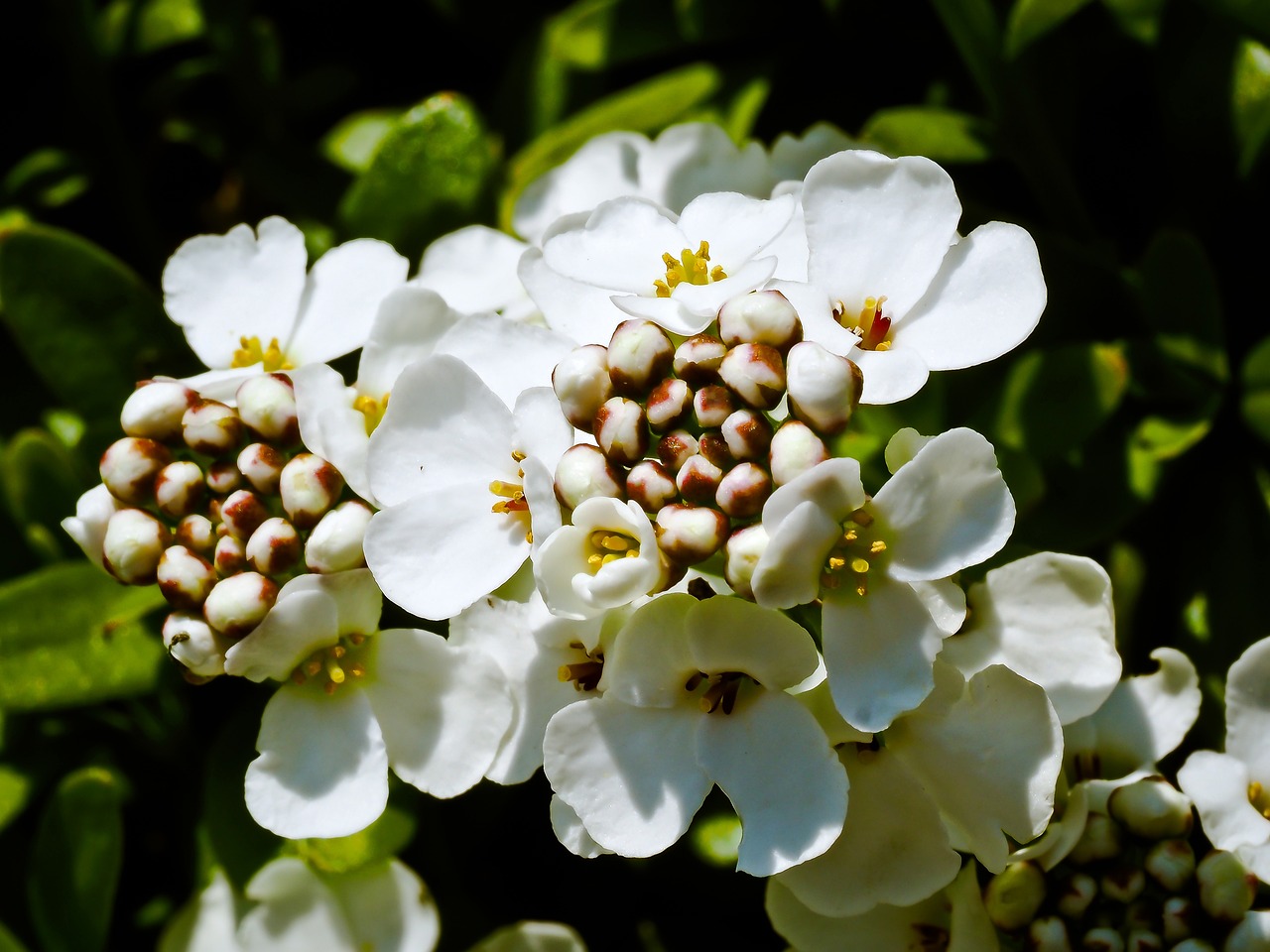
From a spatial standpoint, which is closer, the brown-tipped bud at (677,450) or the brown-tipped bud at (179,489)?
the brown-tipped bud at (677,450)

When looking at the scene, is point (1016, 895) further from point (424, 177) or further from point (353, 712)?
point (424, 177)

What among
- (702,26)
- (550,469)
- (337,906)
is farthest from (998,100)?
(337,906)

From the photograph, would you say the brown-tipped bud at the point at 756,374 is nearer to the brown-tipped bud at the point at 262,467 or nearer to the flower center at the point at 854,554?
the flower center at the point at 854,554

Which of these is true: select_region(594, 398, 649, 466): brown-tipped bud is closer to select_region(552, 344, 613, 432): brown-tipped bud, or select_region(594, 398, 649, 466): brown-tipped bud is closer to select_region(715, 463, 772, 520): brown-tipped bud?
select_region(552, 344, 613, 432): brown-tipped bud

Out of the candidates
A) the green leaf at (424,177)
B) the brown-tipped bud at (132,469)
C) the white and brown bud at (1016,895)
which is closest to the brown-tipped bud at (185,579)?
the brown-tipped bud at (132,469)

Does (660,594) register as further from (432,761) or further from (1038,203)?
(1038,203)

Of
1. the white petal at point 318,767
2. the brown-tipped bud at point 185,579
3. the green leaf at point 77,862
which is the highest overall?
the brown-tipped bud at point 185,579
